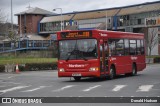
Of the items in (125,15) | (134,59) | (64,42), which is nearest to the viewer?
(64,42)

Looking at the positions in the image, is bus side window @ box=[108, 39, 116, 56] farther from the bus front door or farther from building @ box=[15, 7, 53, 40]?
building @ box=[15, 7, 53, 40]

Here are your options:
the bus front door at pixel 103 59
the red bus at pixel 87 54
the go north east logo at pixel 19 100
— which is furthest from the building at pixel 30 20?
the go north east logo at pixel 19 100

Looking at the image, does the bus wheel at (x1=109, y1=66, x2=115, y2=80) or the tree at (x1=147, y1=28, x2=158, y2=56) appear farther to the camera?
the tree at (x1=147, y1=28, x2=158, y2=56)

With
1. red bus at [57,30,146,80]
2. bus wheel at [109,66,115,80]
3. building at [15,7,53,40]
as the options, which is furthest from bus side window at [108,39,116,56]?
building at [15,7,53,40]

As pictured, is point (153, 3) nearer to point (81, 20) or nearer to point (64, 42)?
point (81, 20)

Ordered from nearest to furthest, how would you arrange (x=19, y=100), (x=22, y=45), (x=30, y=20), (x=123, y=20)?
(x=19, y=100)
(x=22, y=45)
(x=123, y=20)
(x=30, y=20)

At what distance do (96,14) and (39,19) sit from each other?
24.4m

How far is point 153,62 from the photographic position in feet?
202

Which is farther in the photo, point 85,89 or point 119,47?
point 119,47

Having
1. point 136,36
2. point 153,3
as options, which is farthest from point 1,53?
point 136,36

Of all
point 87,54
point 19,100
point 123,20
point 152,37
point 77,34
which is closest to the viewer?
point 19,100

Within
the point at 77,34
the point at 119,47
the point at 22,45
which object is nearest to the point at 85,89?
the point at 77,34

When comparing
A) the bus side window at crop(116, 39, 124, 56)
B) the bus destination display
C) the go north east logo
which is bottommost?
the go north east logo

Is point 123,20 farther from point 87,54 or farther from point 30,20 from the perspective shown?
point 87,54
